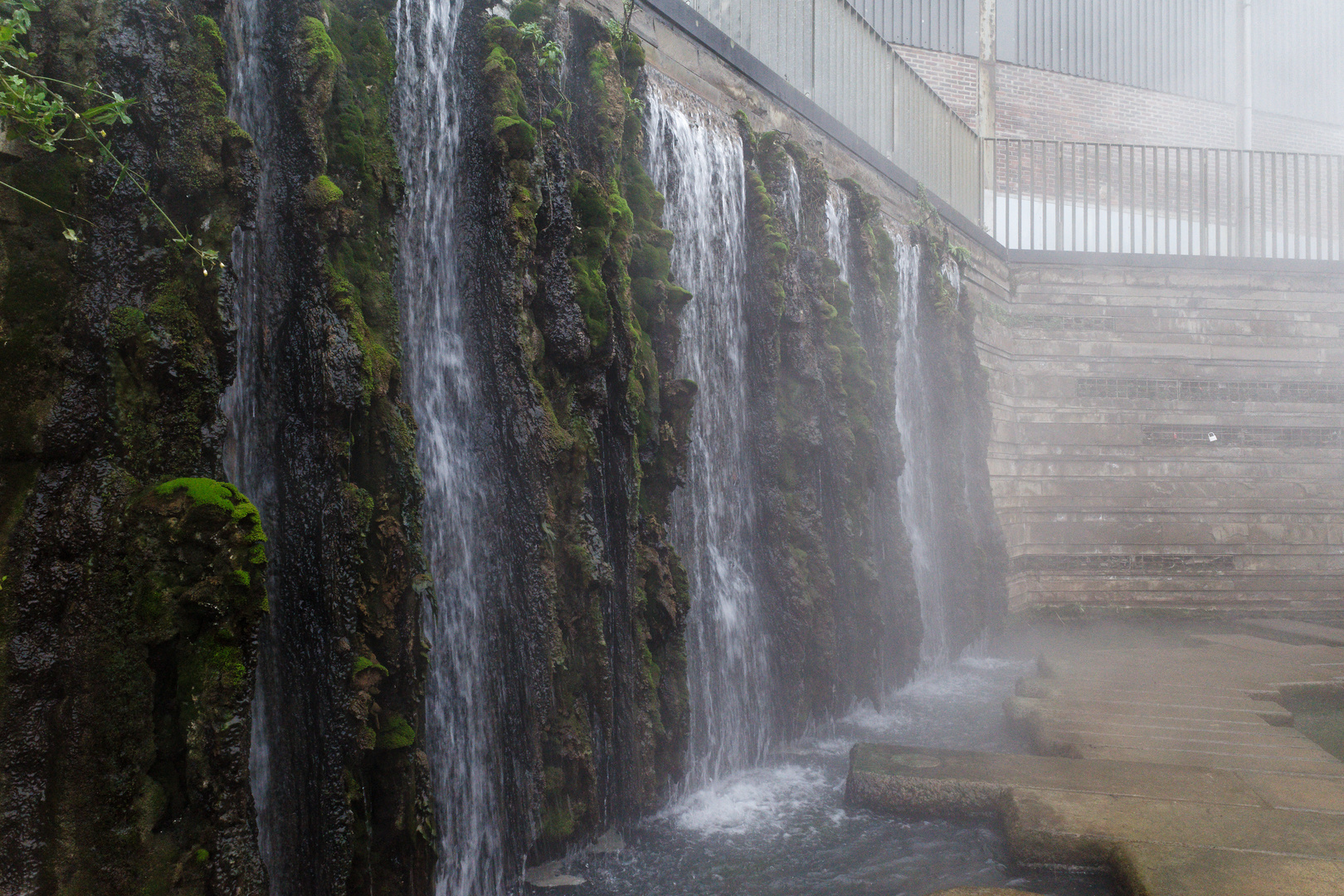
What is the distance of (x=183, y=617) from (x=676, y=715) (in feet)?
10.6

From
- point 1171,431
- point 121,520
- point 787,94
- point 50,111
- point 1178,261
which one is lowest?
point 121,520

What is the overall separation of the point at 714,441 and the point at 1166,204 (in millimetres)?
11074

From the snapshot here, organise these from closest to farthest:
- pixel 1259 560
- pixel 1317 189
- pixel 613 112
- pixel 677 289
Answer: pixel 613 112, pixel 677 289, pixel 1259 560, pixel 1317 189

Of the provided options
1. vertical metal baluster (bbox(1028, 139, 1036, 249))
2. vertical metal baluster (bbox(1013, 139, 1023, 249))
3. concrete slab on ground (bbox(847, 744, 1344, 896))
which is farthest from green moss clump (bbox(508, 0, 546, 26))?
vertical metal baluster (bbox(1028, 139, 1036, 249))

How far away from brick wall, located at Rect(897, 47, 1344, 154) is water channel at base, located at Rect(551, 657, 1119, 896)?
13.5 m

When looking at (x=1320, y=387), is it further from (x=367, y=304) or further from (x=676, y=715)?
(x=367, y=304)

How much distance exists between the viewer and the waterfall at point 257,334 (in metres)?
3.65

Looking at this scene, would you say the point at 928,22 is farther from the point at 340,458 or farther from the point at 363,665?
the point at 363,665

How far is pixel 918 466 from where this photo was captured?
10.7 m

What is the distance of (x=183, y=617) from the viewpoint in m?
2.97

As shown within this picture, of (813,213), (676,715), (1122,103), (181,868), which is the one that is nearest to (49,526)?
(181,868)

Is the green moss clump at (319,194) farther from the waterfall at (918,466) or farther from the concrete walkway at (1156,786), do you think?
the waterfall at (918,466)

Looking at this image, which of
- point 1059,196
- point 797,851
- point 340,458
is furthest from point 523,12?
point 1059,196

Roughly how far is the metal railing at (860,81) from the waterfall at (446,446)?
10.9ft
